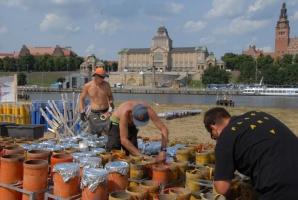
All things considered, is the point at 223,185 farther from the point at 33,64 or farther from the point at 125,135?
the point at 33,64

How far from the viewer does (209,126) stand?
3.36 metres

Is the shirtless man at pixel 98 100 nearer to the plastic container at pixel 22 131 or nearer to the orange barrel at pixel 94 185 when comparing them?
the plastic container at pixel 22 131

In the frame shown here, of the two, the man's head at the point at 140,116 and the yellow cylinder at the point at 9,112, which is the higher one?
the man's head at the point at 140,116

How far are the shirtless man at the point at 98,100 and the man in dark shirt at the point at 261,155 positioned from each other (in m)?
5.63

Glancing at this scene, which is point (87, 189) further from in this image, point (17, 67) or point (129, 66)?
point (129, 66)

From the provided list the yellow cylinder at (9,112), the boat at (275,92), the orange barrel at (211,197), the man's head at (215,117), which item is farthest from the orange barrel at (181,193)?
the boat at (275,92)

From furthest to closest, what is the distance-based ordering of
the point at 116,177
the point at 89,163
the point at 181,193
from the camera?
the point at 89,163 < the point at 116,177 < the point at 181,193

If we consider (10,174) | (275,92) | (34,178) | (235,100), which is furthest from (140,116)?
(275,92)

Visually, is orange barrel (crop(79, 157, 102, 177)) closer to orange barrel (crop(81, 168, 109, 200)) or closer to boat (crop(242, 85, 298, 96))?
orange barrel (crop(81, 168, 109, 200))

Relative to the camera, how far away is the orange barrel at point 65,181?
4.07 metres

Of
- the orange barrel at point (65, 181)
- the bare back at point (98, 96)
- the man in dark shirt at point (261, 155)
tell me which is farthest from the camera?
the bare back at point (98, 96)

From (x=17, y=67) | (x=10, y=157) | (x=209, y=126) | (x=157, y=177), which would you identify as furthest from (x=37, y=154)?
(x=17, y=67)

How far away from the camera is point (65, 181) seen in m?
4.06

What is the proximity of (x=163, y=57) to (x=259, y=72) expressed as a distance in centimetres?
5508
